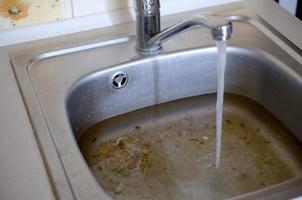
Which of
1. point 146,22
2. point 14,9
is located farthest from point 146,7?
point 14,9

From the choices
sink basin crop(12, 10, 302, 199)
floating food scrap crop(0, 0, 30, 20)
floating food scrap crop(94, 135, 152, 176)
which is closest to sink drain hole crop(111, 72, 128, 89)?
sink basin crop(12, 10, 302, 199)

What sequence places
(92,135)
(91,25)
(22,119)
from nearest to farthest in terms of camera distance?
(22,119), (92,135), (91,25)

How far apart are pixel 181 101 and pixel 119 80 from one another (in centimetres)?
15

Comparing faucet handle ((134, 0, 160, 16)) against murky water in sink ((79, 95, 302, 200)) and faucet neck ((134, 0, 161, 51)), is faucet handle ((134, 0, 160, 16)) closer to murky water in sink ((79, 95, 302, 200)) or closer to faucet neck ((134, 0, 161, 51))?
faucet neck ((134, 0, 161, 51))

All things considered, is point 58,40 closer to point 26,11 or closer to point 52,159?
point 26,11

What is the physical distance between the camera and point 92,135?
960 mm

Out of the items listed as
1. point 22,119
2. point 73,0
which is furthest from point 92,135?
point 73,0

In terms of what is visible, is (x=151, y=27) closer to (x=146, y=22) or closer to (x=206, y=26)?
(x=146, y=22)

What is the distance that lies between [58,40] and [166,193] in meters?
0.40

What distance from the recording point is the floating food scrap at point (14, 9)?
0.98m

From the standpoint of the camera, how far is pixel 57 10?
3.35 ft

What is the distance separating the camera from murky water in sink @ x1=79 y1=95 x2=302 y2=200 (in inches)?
34.1

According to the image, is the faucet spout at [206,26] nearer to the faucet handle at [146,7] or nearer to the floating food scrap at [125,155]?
the faucet handle at [146,7]

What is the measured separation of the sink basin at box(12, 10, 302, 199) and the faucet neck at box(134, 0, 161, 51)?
22mm
